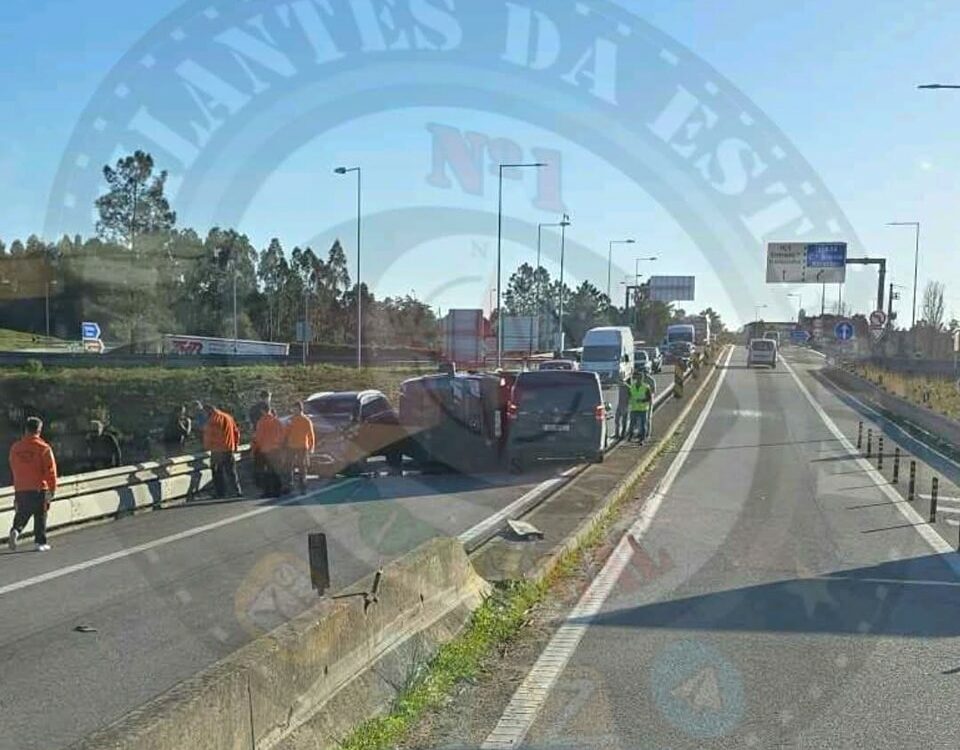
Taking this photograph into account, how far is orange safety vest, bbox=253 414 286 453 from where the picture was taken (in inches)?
655

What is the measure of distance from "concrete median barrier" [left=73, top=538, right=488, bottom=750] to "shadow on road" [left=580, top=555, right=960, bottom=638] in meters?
1.71

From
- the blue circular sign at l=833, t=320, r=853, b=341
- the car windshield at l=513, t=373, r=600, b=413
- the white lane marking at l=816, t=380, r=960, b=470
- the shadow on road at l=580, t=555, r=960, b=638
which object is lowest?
the white lane marking at l=816, t=380, r=960, b=470

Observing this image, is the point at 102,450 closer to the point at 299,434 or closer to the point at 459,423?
the point at 299,434

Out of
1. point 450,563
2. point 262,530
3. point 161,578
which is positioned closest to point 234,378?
point 262,530

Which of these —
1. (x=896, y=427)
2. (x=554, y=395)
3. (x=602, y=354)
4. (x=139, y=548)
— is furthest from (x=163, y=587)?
(x=602, y=354)

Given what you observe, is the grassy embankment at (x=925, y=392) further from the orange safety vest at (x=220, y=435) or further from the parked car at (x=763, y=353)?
the orange safety vest at (x=220, y=435)

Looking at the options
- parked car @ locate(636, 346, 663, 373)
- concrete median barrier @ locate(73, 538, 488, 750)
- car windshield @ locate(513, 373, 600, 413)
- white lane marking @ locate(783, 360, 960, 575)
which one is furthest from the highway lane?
parked car @ locate(636, 346, 663, 373)

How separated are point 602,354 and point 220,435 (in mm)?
35802

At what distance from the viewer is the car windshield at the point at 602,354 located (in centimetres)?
5066

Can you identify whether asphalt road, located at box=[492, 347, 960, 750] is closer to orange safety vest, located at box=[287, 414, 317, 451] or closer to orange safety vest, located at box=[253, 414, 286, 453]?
orange safety vest, located at box=[287, 414, 317, 451]

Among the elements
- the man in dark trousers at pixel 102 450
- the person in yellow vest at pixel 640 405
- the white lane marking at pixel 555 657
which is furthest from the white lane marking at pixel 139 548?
the person in yellow vest at pixel 640 405

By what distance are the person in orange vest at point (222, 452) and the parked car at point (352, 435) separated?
300 centimetres

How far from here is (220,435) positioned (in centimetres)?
1653

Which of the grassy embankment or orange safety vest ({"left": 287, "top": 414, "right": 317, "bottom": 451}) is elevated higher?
orange safety vest ({"left": 287, "top": 414, "right": 317, "bottom": 451})
